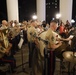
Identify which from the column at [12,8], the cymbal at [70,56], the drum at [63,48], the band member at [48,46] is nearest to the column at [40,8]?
the column at [12,8]

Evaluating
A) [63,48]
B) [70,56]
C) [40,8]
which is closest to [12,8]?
[40,8]

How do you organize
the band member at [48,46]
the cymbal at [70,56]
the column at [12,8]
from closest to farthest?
the band member at [48,46] → the cymbal at [70,56] → the column at [12,8]

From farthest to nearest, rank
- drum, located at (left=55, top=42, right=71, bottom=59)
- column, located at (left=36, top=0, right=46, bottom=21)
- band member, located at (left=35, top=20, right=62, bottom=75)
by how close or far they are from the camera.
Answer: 1. column, located at (left=36, top=0, right=46, bottom=21)
2. drum, located at (left=55, top=42, right=71, bottom=59)
3. band member, located at (left=35, top=20, right=62, bottom=75)

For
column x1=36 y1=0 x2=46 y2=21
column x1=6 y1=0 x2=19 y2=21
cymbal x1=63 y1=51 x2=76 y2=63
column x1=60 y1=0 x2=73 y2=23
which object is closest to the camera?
cymbal x1=63 y1=51 x2=76 y2=63

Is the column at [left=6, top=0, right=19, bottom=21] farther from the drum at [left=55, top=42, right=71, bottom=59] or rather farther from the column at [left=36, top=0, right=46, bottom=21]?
the drum at [left=55, top=42, right=71, bottom=59]

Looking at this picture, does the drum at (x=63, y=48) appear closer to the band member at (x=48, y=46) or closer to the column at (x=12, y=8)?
the band member at (x=48, y=46)

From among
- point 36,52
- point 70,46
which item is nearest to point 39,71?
point 36,52

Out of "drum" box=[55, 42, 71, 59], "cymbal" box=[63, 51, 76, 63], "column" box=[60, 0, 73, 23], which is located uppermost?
"column" box=[60, 0, 73, 23]

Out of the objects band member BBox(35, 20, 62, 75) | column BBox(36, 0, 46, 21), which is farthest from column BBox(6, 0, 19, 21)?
band member BBox(35, 20, 62, 75)

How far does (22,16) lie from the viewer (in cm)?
2117

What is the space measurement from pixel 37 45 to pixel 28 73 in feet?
6.38

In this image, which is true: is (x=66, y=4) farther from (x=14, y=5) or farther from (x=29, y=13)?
(x=29, y=13)

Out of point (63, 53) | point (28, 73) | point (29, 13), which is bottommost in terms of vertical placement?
point (28, 73)

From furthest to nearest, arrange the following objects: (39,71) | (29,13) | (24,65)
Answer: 1. (29,13)
2. (24,65)
3. (39,71)
